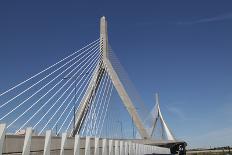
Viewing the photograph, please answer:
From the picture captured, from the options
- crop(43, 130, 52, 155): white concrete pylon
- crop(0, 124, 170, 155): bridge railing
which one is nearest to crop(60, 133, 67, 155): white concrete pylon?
crop(0, 124, 170, 155): bridge railing

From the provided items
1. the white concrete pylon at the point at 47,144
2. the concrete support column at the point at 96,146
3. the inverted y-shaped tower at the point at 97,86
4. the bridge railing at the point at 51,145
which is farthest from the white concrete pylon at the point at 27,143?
the inverted y-shaped tower at the point at 97,86

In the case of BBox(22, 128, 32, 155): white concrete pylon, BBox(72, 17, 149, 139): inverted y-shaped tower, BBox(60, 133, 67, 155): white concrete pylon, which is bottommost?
BBox(22, 128, 32, 155): white concrete pylon

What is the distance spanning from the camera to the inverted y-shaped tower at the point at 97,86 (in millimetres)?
41031

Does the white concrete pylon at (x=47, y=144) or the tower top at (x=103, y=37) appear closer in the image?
the white concrete pylon at (x=47, y=144)

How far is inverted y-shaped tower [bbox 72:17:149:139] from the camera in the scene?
41.0m

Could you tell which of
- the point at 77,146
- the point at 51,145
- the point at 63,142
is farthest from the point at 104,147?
the point at 51,145

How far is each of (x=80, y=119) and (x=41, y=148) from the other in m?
24.7

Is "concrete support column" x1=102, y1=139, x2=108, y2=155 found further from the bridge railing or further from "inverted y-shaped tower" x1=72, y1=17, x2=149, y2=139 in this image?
"inverted y-shaped tower" x1=72, y1=17, x2=149, y2=139

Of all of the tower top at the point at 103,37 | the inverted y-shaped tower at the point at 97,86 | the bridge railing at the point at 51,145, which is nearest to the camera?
the bridge railing at the point at 51,145

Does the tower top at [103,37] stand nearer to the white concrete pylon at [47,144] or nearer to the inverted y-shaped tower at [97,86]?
the inverted y-shaped tower at [97,86]

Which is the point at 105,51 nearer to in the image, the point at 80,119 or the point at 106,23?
the point at 106,23

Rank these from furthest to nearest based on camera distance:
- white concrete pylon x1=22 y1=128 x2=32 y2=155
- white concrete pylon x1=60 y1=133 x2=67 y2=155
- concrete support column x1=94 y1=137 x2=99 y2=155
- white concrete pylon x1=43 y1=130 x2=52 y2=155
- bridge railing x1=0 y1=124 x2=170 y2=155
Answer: concrete support column x1=94 y1=137 x2=99 y2=155
white concrete pylon x1=60 y1=133 x2=67 y2=155
white concrete pylon x1=43 y1=130 x2=52 y2=155
white concrete pylon x1=22 y1=128 x2=32 y2=155
bridge railing x1=0 y1=124 x2=170 y2=155

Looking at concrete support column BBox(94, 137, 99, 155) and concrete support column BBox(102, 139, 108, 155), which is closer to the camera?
concrete support column BBox(94, 137, 99, 155)

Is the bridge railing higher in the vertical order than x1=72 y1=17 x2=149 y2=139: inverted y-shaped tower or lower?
lower
